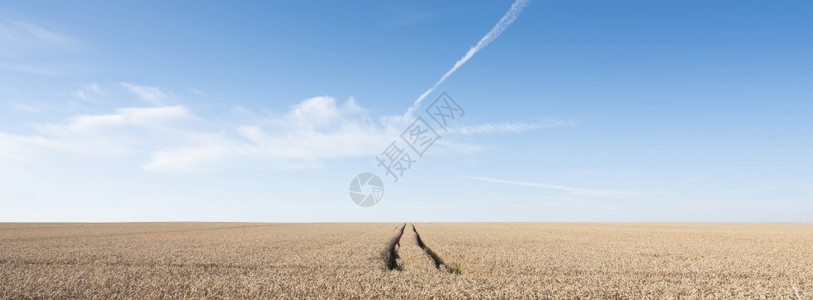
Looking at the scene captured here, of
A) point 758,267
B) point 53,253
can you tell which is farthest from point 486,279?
point 53,253

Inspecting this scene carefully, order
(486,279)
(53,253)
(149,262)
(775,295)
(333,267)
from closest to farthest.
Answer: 1. (775,295)
2. (486,279)
3. (333,267)
4. (149,262)
5. (53,253)

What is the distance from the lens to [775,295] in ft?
34.9

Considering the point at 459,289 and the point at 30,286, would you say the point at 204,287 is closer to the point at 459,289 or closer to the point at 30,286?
the point at 30,286

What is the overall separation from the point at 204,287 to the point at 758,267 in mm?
15845

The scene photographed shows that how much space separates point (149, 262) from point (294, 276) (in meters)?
6.11

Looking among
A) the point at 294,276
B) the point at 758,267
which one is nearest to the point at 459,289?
the point at 294,276

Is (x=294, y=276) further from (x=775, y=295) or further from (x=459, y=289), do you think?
(x=775, y=295)

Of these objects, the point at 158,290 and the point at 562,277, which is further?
the point at 562,277

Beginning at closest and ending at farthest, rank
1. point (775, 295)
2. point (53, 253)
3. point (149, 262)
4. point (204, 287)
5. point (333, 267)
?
point (775, 295) < point (204, 287) < point (333, 267) < point (149, 262) < point (53, 253)

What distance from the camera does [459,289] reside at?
11.0 metres

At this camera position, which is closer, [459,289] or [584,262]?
[459,289]

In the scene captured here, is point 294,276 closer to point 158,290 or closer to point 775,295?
point 158,290

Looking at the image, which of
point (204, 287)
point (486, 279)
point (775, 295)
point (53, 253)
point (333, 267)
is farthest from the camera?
point (53, 253)

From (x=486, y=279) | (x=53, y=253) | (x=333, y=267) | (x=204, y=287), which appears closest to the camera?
(x=204, y=287)
